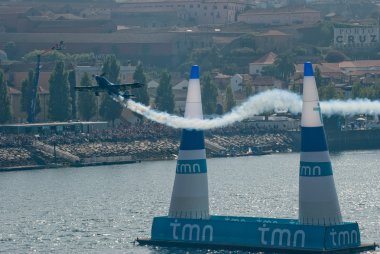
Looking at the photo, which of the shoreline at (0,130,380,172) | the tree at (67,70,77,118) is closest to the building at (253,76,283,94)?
the shoreline at (0,130,380,172)

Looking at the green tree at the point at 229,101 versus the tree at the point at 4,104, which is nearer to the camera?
the tree at the point at 4,104

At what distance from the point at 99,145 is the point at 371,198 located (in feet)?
138

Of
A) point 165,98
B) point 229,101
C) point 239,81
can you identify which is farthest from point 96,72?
point 239,81

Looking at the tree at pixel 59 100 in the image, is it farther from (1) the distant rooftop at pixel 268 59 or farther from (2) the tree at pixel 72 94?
(1) the distant rooftop at pixel 268 59

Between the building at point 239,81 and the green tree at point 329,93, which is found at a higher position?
the green tree at point 329,93

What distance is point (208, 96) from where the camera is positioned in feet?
497

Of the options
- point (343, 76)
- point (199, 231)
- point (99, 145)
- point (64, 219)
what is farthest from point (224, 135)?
point (199, 231)

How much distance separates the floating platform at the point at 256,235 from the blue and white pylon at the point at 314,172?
530mm

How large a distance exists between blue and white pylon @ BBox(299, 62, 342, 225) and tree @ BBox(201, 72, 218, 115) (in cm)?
8649

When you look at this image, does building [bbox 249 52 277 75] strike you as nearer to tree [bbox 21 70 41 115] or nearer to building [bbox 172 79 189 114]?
building [bbox 172 79 189 114]

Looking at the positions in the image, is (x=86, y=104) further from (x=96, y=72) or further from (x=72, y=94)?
(x=96, y=72)

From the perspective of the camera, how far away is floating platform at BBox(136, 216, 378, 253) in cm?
6160

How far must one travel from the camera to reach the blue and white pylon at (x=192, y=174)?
66.0 metres

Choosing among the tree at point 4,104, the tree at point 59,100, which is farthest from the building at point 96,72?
the tree at point 4,104
